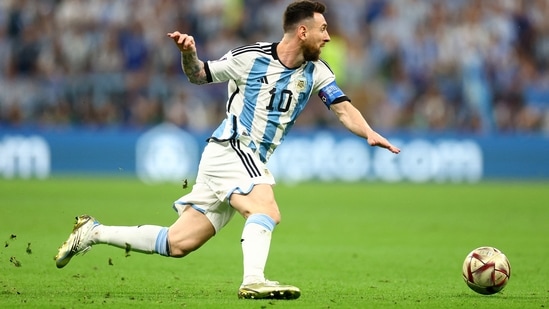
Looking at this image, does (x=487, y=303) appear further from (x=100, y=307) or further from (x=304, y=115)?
(x=304, y=115)

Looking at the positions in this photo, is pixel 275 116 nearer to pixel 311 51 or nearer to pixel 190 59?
pixel 311 51

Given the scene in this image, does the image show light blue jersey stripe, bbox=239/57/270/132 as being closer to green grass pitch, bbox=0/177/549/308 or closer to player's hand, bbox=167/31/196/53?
player's hand, bbox=167/31/196/53

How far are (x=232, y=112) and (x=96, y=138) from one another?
16116 millimetres

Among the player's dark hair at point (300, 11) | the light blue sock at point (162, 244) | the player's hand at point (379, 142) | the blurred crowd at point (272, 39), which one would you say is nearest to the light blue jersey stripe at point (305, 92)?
the player's dark hair at point (300, 11)

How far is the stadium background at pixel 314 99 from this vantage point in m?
23.5

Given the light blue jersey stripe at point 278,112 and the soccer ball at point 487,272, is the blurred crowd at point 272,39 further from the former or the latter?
the soccer ball at point 487,272

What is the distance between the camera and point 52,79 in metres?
24.0

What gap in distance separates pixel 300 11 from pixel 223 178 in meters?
1.39

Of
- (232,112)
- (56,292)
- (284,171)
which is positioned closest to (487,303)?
(232,112)

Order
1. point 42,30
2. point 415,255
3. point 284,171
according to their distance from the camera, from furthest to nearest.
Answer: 1. point 42,30
2. point 284,171
3. point 415,255

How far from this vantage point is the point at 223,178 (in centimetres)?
787

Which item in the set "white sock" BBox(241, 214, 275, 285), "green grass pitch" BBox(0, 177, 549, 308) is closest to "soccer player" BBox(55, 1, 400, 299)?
"white sock" BBox(241, 214, 275, 285)

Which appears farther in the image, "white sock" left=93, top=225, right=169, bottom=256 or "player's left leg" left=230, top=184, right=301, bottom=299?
"white sock" left=93, top=225, right=169, bottom=256

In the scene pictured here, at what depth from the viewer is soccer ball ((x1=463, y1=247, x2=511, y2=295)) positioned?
805 cm
